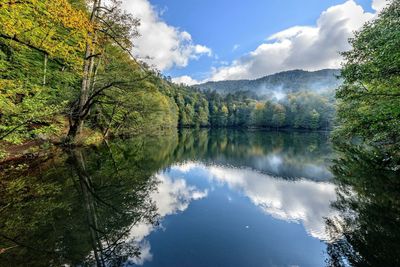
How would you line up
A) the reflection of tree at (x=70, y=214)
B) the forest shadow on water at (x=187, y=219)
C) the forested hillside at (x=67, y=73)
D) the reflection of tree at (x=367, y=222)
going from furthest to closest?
the forested hillside at (x=67, y=73) → the reflection of tree at (x=367, y=222) → the forest shadow on water at (x=187, y=219) → the reflection of tree at (x=70, y=214)

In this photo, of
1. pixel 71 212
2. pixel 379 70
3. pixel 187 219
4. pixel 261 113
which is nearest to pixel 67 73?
pixel 71 212

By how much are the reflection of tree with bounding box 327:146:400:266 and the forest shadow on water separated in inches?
1.4

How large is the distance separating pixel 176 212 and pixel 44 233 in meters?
4.82

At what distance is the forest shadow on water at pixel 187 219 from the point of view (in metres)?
6.46

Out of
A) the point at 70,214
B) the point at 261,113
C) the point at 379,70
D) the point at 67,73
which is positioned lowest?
the point at 70,214

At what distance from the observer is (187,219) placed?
9.37 metres

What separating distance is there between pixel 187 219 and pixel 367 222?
6.82 meters

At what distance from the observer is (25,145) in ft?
59.0

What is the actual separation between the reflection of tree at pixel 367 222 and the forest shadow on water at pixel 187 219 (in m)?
0.04

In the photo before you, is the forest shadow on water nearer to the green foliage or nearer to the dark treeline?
the green foliage

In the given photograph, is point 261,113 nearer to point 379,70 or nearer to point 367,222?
point 379,70

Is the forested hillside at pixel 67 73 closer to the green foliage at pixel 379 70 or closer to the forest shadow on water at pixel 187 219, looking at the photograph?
the forest shadow on water at pixel 187 219

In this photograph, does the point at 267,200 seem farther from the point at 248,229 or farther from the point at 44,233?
the point at 44,233

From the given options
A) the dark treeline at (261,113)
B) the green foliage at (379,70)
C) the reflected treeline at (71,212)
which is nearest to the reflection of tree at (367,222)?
the green foliage at (379,70)
